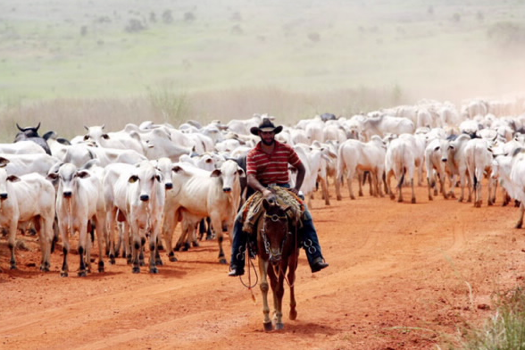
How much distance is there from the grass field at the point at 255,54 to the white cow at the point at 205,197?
27.5m

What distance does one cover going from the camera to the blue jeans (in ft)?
37.3

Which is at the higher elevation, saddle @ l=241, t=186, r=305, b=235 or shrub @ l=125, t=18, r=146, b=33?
shrub @ l=125, t=18, r=146, b=33

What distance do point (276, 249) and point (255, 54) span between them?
90149mm

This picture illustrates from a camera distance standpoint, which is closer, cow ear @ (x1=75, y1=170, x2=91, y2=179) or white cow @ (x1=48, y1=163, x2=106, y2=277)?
white cow @ (x1=48, y1=163, x2=106, y2=277)

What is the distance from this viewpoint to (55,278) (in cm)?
1609

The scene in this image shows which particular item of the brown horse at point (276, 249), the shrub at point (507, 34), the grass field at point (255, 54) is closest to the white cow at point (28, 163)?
the brown horse at point (276, 249)

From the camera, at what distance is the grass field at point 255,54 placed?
6475cm

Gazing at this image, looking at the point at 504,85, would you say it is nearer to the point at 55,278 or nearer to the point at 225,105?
the point at 225,105

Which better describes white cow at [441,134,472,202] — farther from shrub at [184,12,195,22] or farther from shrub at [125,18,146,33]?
shrub at [184,12,195,22]

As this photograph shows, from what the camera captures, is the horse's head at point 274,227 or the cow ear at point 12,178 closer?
the horse's head at point 274,227

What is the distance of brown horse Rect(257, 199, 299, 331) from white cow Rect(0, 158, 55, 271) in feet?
22.3

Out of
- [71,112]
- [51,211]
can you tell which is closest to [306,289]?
[51,211]

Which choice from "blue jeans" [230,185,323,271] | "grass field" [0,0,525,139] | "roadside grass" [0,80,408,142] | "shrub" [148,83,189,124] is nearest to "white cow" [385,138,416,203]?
"roadside grass" [0,80,408,142]

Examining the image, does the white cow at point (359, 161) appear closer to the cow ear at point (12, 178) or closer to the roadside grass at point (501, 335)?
the cow ear at point (12, 178)
